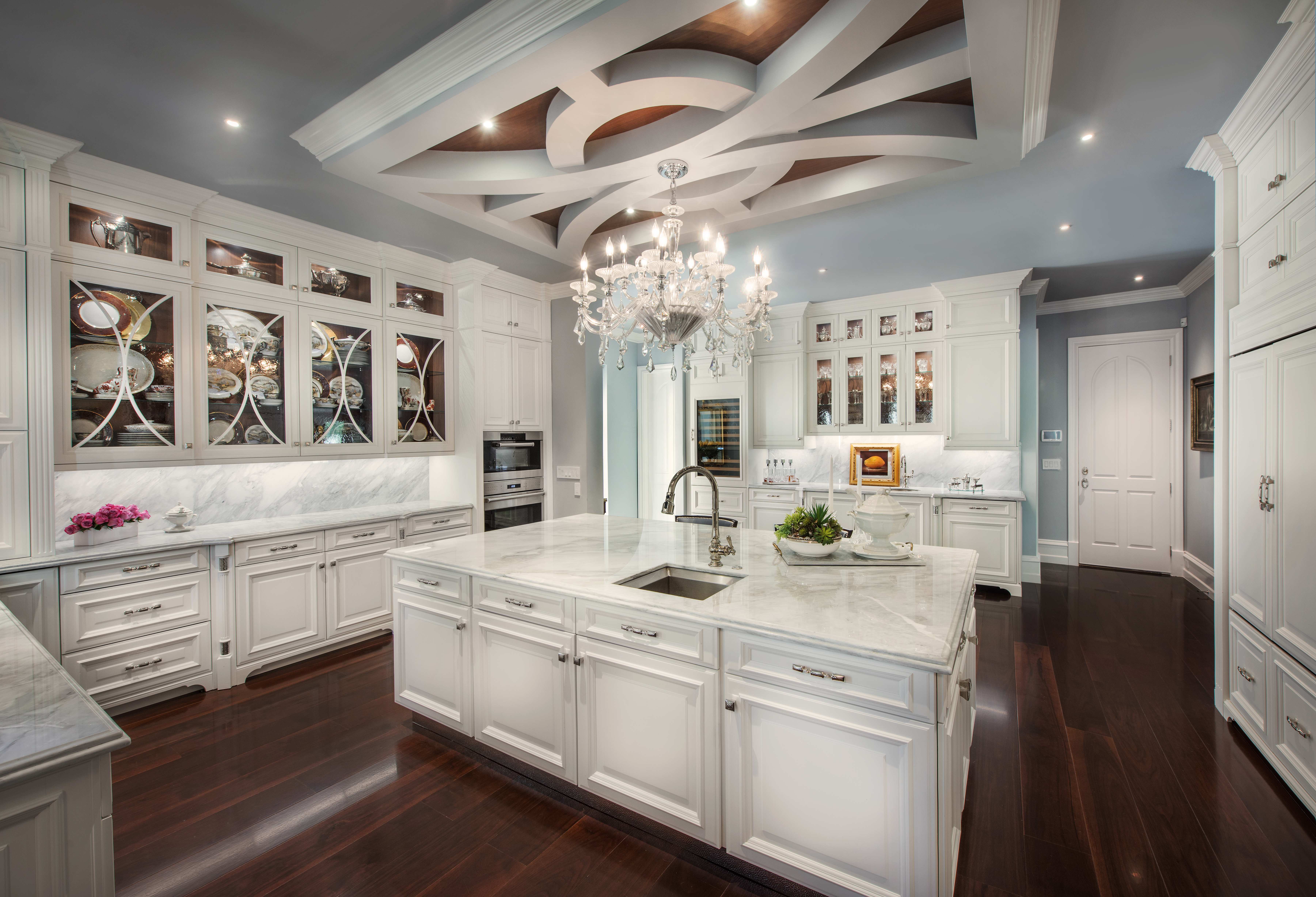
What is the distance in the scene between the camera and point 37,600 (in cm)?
246

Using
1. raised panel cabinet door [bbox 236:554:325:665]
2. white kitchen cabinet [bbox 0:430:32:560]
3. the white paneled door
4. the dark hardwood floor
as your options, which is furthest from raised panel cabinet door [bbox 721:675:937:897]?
the white paneled door

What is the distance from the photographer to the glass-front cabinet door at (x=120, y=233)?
264 centimetres

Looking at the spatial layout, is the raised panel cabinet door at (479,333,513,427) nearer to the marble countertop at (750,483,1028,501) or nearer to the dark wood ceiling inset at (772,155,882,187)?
the dark wood ceiling inset at (772,155,882,187)

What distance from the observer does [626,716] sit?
188 cm

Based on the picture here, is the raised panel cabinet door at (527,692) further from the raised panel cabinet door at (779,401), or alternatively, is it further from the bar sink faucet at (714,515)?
the raised panel cabinet door at (779,401)

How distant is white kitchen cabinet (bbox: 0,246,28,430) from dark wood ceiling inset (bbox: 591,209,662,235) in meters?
2.74

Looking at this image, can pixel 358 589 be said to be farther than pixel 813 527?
Yes

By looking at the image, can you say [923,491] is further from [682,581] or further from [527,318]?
[527,318]

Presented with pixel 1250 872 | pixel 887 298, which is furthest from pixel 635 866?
pixel 887 298

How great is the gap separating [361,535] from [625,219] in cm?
266

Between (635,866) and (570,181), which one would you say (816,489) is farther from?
(635,866)

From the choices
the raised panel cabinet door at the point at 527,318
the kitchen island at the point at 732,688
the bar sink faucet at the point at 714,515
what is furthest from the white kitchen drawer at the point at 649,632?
the raised panel cabinet door at the point at 527,318

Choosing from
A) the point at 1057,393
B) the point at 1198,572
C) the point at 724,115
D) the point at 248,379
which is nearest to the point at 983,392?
the point at 1057,393

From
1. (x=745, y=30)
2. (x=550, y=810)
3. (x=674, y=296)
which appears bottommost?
(x=550, y=810)
